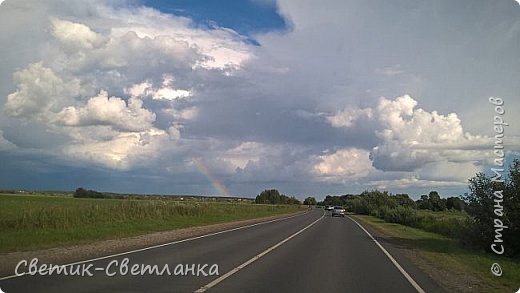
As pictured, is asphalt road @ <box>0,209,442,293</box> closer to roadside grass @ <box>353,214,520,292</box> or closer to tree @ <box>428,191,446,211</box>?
→ roadside grass @ <box>353,214,520,292</box>

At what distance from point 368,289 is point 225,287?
10.2ft

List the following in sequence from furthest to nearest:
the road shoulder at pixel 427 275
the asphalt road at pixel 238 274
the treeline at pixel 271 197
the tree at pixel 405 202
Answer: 1. the treeline at pixel 271 197
2. the tree at pixel 405 202
3. the road shoulder at pixel 427 275
4. the asphalt road at pixel 238 274

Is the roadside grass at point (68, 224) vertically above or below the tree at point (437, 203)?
below

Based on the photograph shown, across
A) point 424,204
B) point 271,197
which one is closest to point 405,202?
point 424,204

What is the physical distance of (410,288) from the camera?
11328 mm

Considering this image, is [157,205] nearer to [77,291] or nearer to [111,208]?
[111,208]

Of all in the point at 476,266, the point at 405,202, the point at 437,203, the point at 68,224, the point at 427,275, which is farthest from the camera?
the point at 405,202

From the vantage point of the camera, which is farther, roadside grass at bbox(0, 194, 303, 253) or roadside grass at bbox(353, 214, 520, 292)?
roadside grass at bbox(0, 194, 303, 253)

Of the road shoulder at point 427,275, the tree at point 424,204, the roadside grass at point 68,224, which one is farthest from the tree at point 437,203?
the road shoulder at point 427,275

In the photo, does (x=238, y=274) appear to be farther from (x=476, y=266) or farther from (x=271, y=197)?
(x=271, y=197)

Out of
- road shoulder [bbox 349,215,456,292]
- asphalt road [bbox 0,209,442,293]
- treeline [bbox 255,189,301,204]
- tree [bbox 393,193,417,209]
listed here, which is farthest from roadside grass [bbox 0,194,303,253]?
treeline [bbox 255,189,301,204]

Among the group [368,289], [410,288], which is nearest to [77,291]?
[368,289]

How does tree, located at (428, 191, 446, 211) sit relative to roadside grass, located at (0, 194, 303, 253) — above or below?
above

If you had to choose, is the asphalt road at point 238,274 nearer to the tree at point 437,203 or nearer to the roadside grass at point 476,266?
the roadside grass at point 476,266
